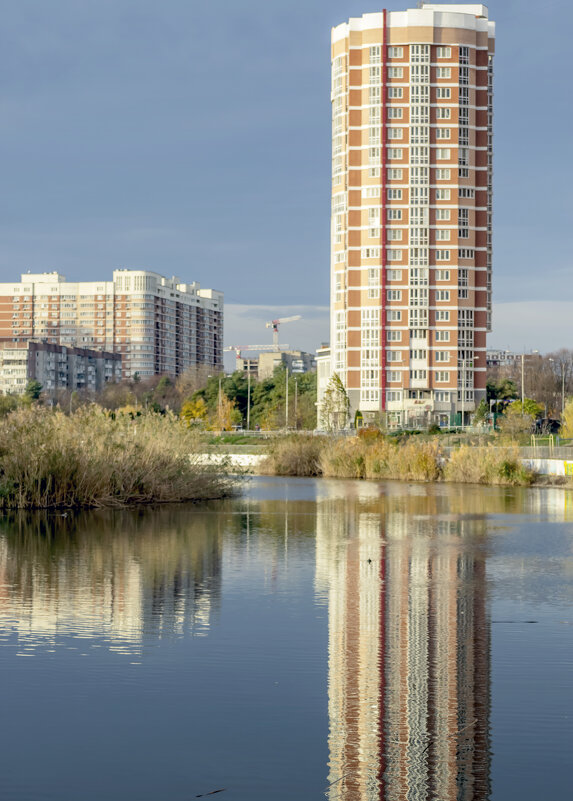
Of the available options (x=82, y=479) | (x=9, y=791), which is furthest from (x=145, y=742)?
(x=82, y=479)

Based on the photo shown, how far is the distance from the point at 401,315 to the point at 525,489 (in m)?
70.4

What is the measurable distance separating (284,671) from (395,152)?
10352cm

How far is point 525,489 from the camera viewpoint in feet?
130

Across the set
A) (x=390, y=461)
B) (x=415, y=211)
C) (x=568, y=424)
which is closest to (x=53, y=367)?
(x=415, y=211)

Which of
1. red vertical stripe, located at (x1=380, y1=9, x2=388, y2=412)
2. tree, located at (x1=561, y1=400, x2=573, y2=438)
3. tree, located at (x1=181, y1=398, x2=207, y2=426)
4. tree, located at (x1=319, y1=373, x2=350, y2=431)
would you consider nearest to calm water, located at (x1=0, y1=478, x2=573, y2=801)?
tree, located at (x1=561, y1=400, x2=573, y2=438)

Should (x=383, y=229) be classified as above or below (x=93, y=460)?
above

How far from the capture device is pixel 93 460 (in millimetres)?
26125

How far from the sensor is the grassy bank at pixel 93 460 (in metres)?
25.4

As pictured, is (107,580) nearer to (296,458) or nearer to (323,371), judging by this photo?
(296,458)

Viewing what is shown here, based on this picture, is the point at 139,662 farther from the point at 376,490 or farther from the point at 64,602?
the point at 376,490

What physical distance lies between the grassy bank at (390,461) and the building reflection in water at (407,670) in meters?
24.0

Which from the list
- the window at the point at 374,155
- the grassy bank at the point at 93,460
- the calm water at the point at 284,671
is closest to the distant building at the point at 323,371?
the window at the point at 374,155

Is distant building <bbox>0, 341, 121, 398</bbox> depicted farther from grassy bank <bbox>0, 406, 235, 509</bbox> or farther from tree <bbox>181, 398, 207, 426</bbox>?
grassy bank <bbox>0, 406, 235, 509</bbox>

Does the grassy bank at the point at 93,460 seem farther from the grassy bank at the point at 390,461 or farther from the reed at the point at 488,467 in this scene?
the grassy bank at the point at 390,461
